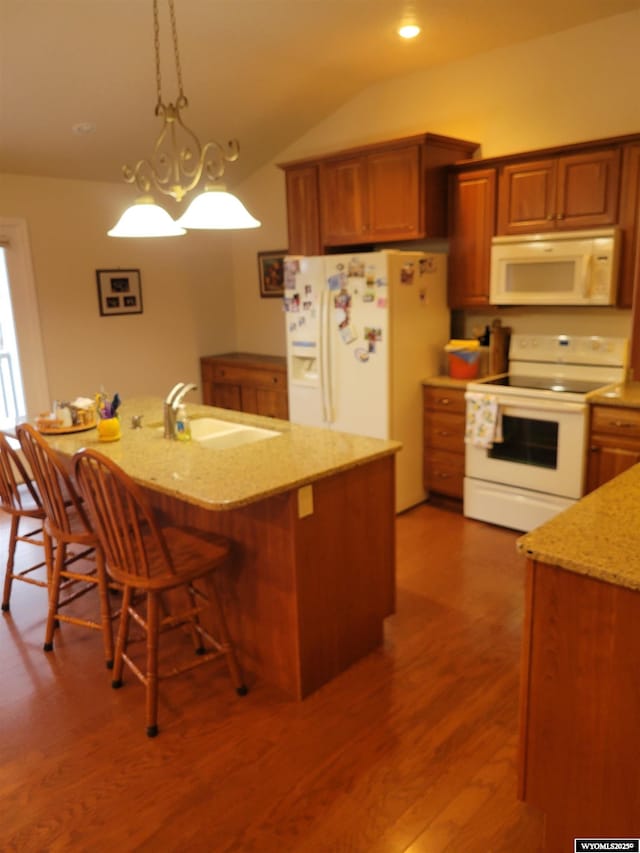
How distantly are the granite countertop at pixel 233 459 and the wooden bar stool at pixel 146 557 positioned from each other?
143mm

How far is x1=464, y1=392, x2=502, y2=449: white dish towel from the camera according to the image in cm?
385

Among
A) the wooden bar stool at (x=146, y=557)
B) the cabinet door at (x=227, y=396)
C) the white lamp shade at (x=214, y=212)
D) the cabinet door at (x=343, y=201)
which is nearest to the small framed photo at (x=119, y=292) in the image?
the cabinet door at (x=227, y=396)

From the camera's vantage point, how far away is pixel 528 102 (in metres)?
3.99

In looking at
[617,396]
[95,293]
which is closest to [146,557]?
[617,396]

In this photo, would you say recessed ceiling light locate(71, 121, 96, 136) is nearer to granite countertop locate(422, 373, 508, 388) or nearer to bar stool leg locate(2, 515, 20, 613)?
bar stool leg locate(2, 515, 20, 613)

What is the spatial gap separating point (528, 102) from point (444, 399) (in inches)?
73.9

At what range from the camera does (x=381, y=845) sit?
5.86 ft

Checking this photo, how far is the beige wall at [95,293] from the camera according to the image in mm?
4785

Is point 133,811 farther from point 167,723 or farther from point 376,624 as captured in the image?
point 376,624

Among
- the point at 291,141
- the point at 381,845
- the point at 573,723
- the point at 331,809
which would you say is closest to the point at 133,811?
the point at 331,809

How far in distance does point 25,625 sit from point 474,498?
261 centimetres

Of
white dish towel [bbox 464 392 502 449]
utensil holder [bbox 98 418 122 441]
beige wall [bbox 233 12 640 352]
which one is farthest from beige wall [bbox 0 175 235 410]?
white dish towel [bbox 464 392 502 449]

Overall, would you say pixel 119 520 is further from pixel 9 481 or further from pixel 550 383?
pixel 550 383

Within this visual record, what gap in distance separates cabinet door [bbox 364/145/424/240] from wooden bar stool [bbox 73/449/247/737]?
8.11ft
